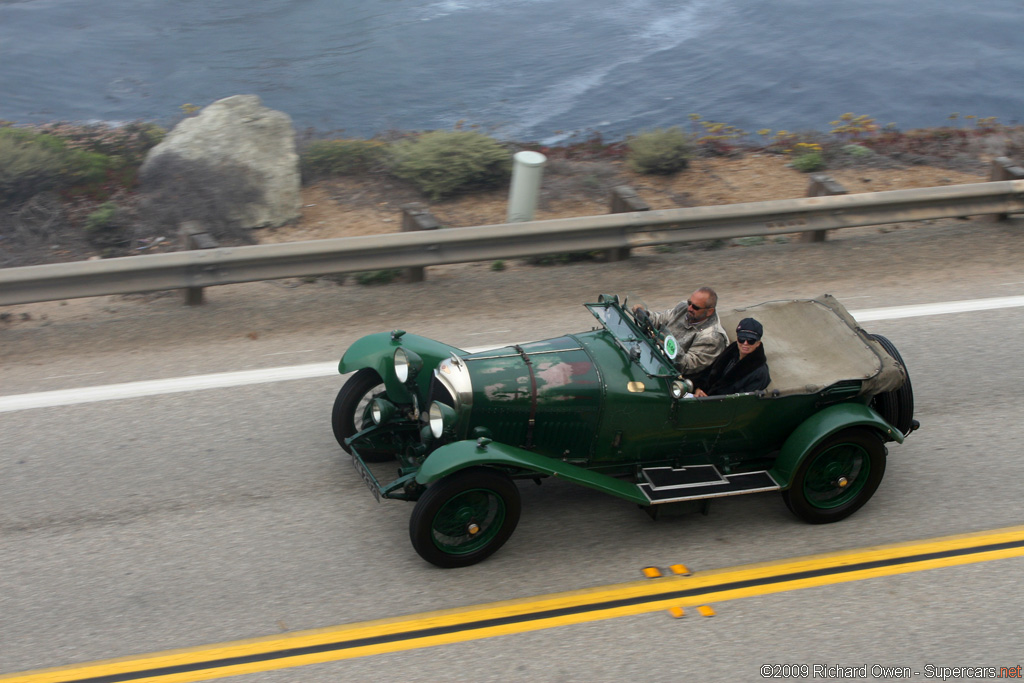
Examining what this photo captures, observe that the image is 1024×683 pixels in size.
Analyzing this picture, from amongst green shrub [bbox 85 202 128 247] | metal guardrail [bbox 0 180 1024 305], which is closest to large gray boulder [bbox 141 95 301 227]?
green shrub [bbox 85 202 128 247]

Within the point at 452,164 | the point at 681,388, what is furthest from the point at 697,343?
the point at 452,164

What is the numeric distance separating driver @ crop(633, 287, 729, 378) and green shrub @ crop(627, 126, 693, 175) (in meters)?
5.66

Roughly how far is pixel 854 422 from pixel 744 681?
1798 millimetres

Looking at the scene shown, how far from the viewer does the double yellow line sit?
4492 millimetres

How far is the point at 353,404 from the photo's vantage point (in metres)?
6.08

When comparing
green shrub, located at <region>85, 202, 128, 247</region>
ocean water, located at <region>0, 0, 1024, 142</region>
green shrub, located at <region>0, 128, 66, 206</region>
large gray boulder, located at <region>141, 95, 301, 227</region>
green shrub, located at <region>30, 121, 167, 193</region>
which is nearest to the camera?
green shrub, located at <region>85, 202, 128, 247</region>

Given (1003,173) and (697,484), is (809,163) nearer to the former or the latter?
(1003,173)

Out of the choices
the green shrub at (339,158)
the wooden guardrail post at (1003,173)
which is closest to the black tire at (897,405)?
the wooden guardrail post at (1003,173)

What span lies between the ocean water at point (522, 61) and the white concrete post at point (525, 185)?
21.6 feet

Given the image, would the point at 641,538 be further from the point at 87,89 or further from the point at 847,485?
the point at 87,89

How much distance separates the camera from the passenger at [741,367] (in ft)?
18.4

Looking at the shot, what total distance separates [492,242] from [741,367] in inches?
136

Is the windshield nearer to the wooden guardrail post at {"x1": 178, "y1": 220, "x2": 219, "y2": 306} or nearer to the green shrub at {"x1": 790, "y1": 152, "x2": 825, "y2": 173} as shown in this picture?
the wooden guardrail post at {"x1": 178, "y1": 220, "x2": 219, "y2": 306}

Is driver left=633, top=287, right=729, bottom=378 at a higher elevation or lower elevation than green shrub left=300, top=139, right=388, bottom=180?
lower
